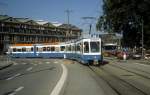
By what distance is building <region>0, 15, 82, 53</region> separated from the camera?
144500 mm

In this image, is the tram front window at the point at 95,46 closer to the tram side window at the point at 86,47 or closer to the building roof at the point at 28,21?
the tram side window at the point at 86,47

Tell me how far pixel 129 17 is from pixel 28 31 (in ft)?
292

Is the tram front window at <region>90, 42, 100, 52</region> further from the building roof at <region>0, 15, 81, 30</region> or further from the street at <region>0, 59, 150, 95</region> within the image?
the building roof at <region>0, 15, 81, 30</region>

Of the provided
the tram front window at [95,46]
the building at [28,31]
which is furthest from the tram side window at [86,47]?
the building at [28,31]

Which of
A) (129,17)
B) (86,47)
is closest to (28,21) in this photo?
(129,17)

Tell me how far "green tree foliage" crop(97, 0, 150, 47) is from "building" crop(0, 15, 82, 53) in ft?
215

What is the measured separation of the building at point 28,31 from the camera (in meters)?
144

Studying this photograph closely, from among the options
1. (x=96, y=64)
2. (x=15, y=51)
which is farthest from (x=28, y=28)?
(x=96, y=64)

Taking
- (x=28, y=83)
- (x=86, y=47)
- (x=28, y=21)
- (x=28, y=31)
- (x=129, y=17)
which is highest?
(x=28, y=21)

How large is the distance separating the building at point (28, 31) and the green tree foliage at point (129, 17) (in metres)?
65.5

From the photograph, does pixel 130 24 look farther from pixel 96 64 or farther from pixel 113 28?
pixel 96 64

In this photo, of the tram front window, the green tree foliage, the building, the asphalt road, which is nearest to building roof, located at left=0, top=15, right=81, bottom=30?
the building

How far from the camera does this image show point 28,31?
15625 cm

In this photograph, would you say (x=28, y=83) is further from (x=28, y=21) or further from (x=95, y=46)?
(x=28, y=21)
